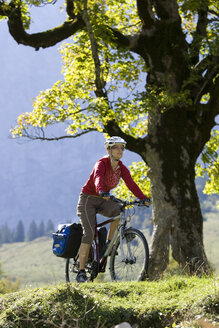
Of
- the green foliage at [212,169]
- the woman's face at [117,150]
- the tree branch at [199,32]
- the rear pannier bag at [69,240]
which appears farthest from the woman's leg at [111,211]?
the green foliage at [212,169]

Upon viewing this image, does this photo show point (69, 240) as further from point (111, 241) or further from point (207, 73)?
point (207, 73)

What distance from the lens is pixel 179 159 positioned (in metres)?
14.2

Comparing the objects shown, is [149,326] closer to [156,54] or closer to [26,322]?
[26,322]

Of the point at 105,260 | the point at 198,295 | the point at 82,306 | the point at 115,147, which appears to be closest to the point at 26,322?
the point at 82,306

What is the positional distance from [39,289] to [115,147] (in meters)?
2.83

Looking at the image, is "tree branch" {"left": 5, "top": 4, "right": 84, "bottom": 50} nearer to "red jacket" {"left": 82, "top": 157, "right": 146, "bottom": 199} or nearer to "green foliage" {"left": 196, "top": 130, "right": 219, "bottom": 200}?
"red jacket" {"left": 82, "top": 157, "right": 146, "bottom": 199}

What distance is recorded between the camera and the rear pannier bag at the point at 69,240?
8.69 metres

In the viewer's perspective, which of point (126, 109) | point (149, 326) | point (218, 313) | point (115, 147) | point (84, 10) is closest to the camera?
point (218, 313)

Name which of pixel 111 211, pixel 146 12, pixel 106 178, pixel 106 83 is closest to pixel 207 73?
pixel 146 12

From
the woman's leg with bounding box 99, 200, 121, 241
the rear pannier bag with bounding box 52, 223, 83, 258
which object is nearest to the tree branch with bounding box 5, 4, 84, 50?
the rear pannier bag with bounding box 52, 223, 83, 258

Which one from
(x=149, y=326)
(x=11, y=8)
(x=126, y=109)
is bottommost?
(x=149, y=326)

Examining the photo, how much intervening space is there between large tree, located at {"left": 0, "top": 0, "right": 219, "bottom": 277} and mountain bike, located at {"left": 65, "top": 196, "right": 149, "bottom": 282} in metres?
4.95

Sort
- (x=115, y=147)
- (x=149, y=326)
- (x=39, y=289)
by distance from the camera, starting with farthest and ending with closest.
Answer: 1. (x=115, y=147)
2. (x=39, y=289)
3. (x=149, y=326)

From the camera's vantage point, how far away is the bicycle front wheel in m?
7.73
